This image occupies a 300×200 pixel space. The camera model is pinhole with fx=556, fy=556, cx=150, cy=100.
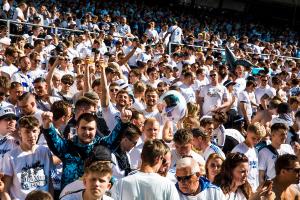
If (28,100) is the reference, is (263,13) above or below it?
above

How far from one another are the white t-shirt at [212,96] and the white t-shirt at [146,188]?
640cm

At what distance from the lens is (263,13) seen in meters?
35.3

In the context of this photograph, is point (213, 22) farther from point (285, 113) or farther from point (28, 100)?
point (28, 100)

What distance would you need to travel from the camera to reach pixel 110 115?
22.8 ft

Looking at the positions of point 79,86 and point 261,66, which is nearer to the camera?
point 79,86

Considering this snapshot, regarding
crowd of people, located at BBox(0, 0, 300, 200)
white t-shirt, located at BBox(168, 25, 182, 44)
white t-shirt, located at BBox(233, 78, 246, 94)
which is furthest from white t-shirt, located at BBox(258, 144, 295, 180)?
white t-shirt, located at BBox(168, 25, 182, 44)

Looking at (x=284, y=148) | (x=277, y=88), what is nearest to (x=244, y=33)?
(x=277, y=88)

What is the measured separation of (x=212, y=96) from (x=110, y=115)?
4.10m

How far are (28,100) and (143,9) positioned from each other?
21.8 m

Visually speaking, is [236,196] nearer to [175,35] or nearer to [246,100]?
[246,100]

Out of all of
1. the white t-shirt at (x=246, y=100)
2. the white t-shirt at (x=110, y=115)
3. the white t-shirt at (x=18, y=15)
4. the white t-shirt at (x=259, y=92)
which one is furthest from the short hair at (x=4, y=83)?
the white t-shirt at (x=18, y=15)

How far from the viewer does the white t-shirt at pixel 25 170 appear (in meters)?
4.93

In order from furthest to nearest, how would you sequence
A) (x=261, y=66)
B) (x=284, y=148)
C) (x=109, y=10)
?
(x=109, y=10) < (x=261, y=66) < (x=284, y=148)

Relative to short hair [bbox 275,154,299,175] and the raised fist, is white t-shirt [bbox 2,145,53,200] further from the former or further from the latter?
short hair [bbox 275,154,299,175]
